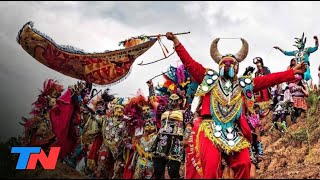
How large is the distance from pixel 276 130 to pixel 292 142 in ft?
4.69

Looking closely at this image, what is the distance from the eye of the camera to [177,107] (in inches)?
354

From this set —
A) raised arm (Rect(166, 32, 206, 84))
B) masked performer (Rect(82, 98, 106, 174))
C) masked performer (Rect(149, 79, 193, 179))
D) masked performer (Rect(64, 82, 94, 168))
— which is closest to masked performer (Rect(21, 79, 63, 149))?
masked performer (Rect(64, 82, 94, 168))

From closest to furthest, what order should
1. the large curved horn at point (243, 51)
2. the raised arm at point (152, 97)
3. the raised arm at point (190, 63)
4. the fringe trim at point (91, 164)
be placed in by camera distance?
1. the raised arm at point (190, 63)
2. the large curved horn at point (243, 51)
3. the raised arm at point (152, 97)
4. the fringe trim at point (91, 164)

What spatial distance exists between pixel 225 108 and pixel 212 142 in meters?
0.54

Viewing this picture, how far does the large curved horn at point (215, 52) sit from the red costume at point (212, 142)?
0.26 m

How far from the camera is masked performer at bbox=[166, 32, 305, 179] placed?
6.60 m

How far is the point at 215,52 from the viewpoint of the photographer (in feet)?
24.4

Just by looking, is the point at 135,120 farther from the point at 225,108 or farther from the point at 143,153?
the point at 225,108

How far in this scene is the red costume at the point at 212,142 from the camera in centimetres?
651

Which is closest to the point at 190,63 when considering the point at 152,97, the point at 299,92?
the point at 152,97

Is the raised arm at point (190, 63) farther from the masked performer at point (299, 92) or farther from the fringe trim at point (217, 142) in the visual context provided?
the masked performer at point (299, 92)

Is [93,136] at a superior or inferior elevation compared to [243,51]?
inferior

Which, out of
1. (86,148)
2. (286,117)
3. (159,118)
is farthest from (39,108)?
(286,117)

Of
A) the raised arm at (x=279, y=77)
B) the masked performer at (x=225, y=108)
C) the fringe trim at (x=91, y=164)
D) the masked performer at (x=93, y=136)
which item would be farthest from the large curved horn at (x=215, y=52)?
the fringe trim at (x=91, y=164)
